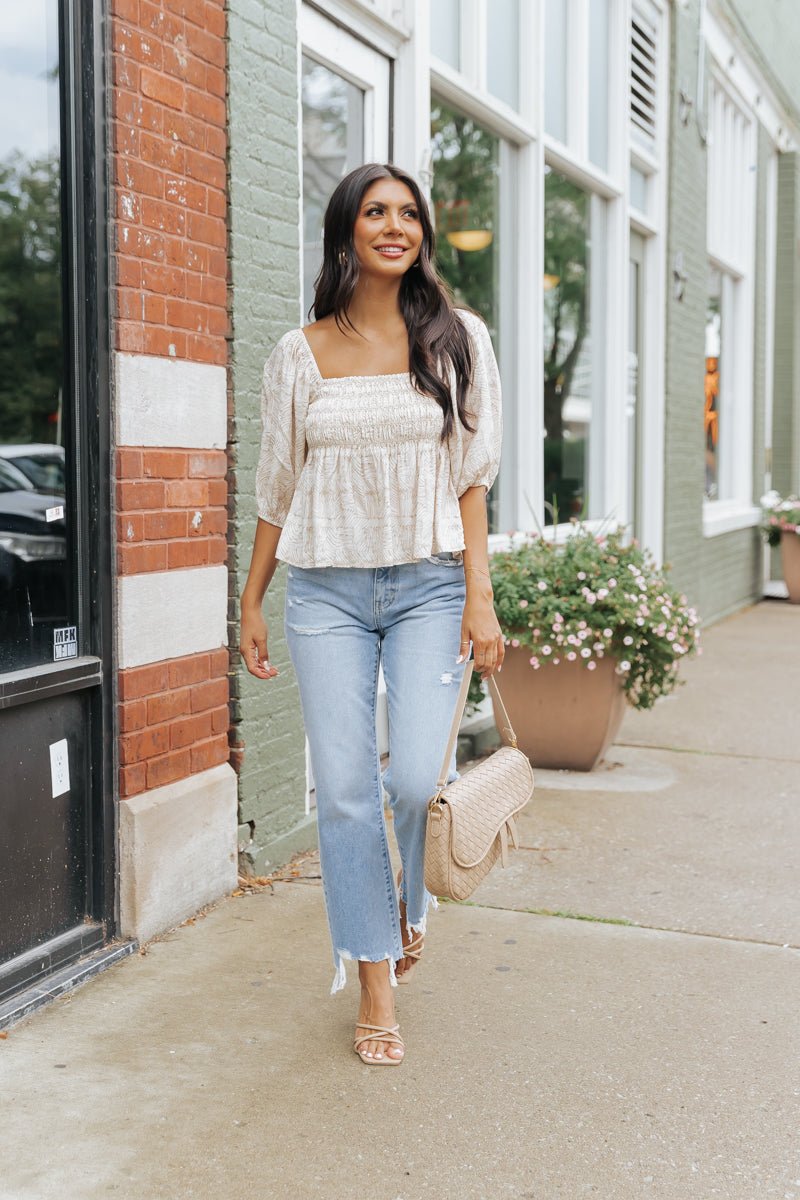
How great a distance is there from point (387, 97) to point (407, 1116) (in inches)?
159

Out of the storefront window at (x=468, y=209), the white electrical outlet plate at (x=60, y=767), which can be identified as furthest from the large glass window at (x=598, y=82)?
the white electrical outlet plate at (x=60, y=767)

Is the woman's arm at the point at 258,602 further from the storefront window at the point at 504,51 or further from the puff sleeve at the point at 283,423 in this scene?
the storefront window at the point at 504,51

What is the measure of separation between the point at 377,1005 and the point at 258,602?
0.96 metres

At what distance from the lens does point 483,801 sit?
120 inches

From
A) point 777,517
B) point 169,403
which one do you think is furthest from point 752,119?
point 169,403

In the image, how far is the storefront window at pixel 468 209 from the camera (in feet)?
20.3

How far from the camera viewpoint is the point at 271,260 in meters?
4.38

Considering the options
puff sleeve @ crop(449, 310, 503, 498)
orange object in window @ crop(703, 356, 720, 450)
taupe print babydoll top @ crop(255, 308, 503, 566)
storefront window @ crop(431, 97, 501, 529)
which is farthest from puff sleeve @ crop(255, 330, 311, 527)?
orange object in window @ crop(703, 356, 720, 450)

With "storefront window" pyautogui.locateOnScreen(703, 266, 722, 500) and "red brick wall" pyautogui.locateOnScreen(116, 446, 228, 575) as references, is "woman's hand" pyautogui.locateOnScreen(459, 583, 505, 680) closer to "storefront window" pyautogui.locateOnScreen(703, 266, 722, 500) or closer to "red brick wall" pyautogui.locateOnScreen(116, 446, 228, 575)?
"red brick wall" pyautogui.locateOnScreen(116, 446, 228, 575)

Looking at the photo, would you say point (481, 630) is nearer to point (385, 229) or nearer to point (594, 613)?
point (385, 229)

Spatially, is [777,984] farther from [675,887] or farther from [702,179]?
[702,179]

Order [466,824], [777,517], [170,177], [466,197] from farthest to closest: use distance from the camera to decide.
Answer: [777,517], [466,197], [170,177], [466,824]

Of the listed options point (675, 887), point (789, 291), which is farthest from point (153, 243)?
point (789, 291)

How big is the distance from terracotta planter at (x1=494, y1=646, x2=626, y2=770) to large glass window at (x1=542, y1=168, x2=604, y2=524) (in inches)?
63.5
